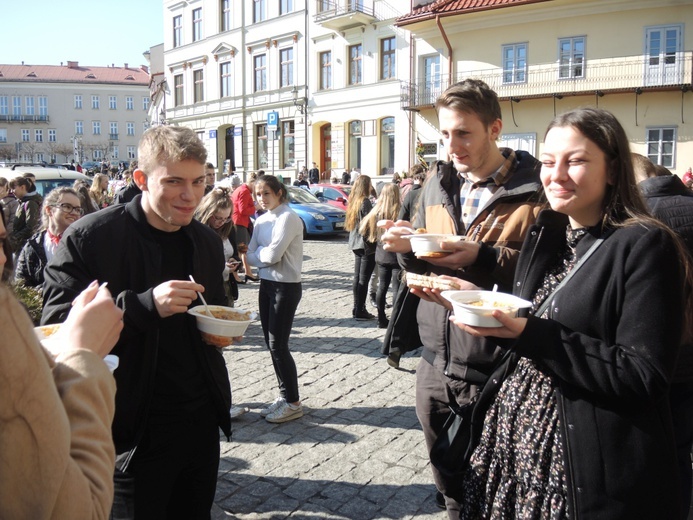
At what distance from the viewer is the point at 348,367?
628cm

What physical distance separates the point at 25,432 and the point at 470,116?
230cm

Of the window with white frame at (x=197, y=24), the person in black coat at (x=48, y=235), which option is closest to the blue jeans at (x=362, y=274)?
the person in black coat at (x=48, y=235)

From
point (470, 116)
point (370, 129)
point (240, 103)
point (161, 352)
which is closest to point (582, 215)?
point (470, 116)

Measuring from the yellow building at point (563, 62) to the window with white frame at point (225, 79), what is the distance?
13.7m

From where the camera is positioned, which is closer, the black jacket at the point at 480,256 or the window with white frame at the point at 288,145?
the black jacket at the point at 480,256

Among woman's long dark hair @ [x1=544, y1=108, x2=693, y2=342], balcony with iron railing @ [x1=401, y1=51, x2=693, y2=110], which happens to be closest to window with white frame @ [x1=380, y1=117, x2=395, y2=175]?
balcony with iron railing @ [x1=401, y1=51, x2=693, y2=110]

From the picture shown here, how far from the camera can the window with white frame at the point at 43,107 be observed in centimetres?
8394

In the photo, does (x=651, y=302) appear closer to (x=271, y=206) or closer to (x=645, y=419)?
(x=645, y=419)

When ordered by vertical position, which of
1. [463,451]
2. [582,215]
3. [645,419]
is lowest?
[463,451]

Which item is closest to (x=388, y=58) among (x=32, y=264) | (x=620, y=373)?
(x=32, y=264)

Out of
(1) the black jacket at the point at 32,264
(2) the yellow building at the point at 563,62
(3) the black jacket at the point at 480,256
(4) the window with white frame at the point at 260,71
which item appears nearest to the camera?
(3) the black jacket at the point at 480,256

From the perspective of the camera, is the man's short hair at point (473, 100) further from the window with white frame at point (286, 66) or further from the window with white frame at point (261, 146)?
the window with white frame at point (261, 146)

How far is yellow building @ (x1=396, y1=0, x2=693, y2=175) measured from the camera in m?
21.5

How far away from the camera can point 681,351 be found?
2420 millimetres
